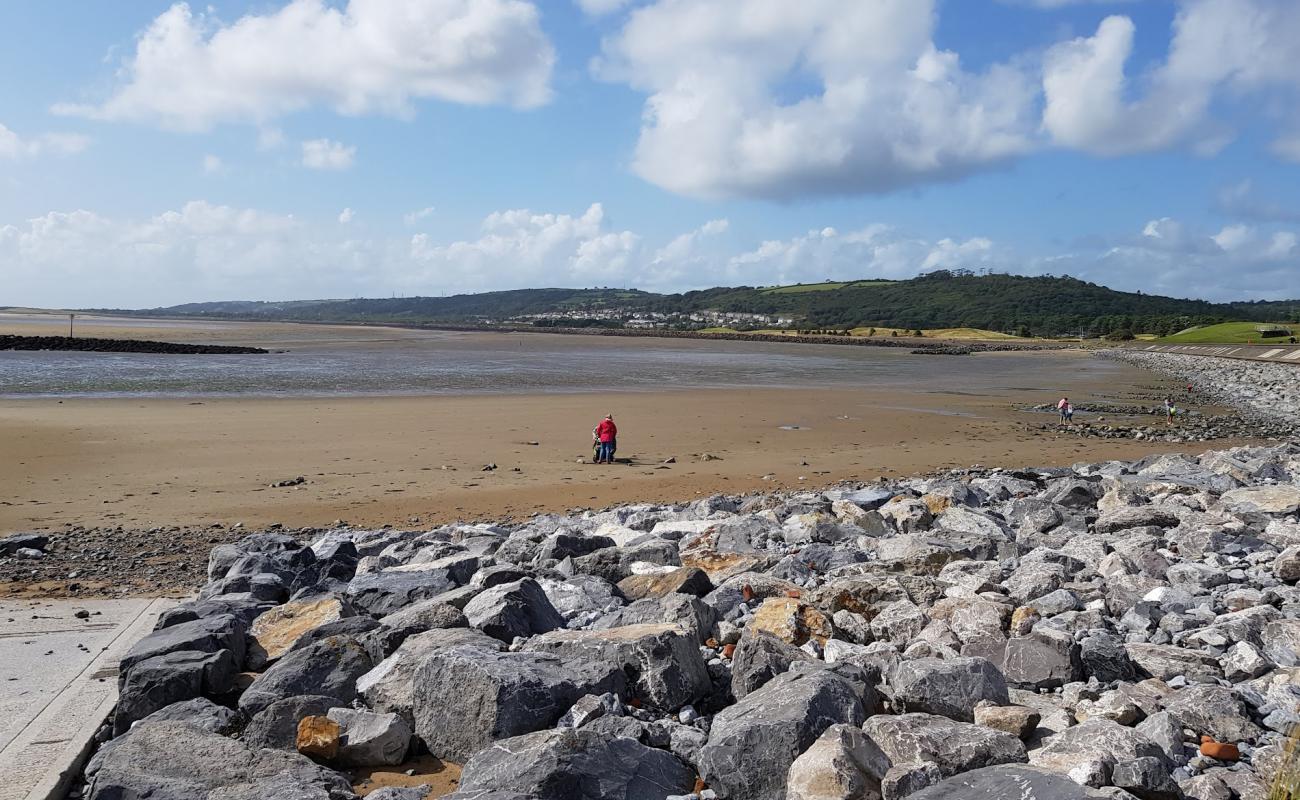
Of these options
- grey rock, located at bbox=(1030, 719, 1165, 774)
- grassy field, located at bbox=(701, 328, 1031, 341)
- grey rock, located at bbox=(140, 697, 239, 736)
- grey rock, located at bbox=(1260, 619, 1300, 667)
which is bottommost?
grey rock, located at bbox=(140, 697, 239, 736)

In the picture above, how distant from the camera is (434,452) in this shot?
18.3 m

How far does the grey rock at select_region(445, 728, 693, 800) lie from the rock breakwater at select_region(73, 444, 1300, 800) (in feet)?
0.04

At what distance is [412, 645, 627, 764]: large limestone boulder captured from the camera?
452 cm

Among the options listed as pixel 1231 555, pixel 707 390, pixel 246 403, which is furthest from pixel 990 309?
pixel 1231 555

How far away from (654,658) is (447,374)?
131 ft

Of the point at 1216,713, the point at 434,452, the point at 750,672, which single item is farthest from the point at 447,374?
the point at 1216,713

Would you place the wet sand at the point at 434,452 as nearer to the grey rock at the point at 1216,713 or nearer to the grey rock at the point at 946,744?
the grey rock at the point at 946,744

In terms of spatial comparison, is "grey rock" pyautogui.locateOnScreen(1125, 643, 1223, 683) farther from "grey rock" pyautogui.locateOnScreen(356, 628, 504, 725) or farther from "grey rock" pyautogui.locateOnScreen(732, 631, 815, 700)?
"grey rock" pyautogui.locateOnScreen(356, 628, 504, 725)

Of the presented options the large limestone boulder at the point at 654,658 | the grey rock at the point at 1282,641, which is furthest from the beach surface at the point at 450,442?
the grey rock at the point at 1282,641

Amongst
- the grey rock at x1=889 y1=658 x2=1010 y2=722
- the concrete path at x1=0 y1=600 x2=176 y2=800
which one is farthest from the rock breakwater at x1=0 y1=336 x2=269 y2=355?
the grey rock at x1=889 y1=658 x2=1010 y2=722

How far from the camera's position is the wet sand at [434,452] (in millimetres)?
13266

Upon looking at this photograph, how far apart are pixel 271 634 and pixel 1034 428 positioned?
72.9ft

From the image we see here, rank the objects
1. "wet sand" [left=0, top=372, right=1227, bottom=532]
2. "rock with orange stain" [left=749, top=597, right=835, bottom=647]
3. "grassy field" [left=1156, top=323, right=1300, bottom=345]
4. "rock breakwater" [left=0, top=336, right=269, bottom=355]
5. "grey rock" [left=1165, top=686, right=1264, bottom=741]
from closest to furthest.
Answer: "grey rock" [left=1165, top=686, right=1264, bottom=741], "rock with orange stain" [left=749, top=597, right=835, bottom=647], "wet sand" [left=0, top=372, right=1227, bottom=532], "rock breakwater" [left=0, top=336, right=269, bottom=355], "grassy field" [left=1156, top=323, right=1300, bottom=345]

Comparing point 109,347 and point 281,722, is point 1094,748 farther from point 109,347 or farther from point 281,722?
point 109,347
